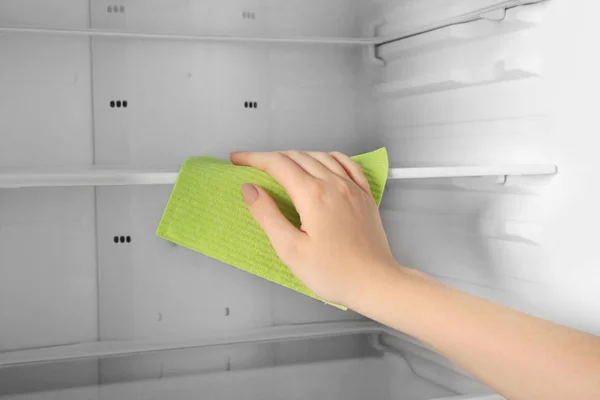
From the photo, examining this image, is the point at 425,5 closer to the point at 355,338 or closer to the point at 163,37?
the point at 163,37

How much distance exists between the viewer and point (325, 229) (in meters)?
0.97

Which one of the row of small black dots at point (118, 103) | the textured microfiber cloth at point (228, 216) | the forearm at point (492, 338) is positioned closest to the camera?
the forearm at point (492, 338)

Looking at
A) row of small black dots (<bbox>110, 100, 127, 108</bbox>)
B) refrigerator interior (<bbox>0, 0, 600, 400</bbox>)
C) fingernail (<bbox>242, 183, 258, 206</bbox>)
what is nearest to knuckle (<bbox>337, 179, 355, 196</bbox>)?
fingernail (<bbox>242, 183, 258, 206</bbox>)

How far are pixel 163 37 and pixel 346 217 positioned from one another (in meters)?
0.62

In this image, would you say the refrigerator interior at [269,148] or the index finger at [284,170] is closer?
the index finger at [284,170]

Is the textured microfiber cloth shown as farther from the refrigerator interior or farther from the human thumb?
the refrigerator interior

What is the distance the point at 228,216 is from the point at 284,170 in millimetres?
115

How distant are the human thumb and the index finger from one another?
0.09ft

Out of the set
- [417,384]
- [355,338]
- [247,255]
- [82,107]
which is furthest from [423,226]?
[82,107]

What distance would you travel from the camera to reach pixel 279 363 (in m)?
→ 1.43

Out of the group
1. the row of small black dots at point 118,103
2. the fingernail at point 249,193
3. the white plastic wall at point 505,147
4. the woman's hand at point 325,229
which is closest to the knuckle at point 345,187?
the woman's hand at point 325,229

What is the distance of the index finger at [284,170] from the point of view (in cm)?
104

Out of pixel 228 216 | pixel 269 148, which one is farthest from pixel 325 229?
pixel 269 148

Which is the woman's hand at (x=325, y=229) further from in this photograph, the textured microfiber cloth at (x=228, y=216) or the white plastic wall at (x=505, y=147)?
the white plastic wall at (x=505, y=147)
